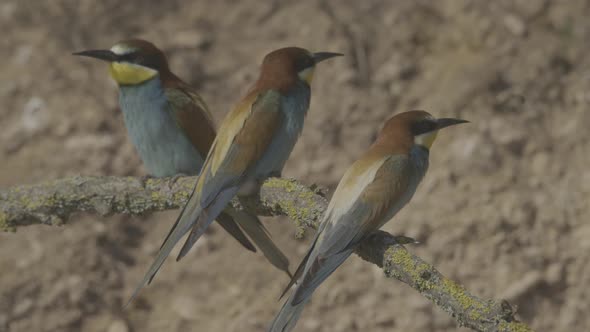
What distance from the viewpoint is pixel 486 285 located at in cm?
418

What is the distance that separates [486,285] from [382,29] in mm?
1603

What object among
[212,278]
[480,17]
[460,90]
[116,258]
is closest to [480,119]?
[460,90]

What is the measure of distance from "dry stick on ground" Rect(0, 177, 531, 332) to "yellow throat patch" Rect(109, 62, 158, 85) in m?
0.63

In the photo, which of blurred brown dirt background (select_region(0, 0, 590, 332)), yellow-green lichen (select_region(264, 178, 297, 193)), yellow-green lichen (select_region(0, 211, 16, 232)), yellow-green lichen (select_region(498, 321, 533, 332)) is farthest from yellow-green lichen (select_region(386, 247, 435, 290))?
blurred brown dirt background (select_region(0, 0, 590, 332))

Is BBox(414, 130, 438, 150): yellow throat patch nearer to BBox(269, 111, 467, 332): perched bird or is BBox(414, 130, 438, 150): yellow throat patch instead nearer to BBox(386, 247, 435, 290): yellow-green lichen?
BBox(269, 111, 467, 332): perched bird

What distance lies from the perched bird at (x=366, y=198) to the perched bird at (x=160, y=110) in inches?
36.3

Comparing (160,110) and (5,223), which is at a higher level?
(160,110)

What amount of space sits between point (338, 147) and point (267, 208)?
6.57 feet

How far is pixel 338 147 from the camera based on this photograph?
15.5 feet

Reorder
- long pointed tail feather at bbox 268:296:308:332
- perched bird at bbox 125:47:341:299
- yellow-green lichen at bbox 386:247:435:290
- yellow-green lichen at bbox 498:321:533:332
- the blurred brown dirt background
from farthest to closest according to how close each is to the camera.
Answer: the blurred brown dirt background
perched bird at bbox 125:47:341:299
long pointed tail feather at bbox 268:296:308:332
yellow-green lichen at bbox 386:247:435:290
yellow-green lichen at bbox 498:321:533:332

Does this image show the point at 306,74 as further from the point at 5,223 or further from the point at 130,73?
the point at 5,223

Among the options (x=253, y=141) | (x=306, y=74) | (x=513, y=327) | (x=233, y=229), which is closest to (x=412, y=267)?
(x=513, y=327)

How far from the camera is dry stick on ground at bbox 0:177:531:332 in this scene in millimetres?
2004

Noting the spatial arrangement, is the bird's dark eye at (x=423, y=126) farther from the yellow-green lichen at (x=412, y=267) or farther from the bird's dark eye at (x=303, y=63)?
the yellow-green lichen at (x=412, y=267)
